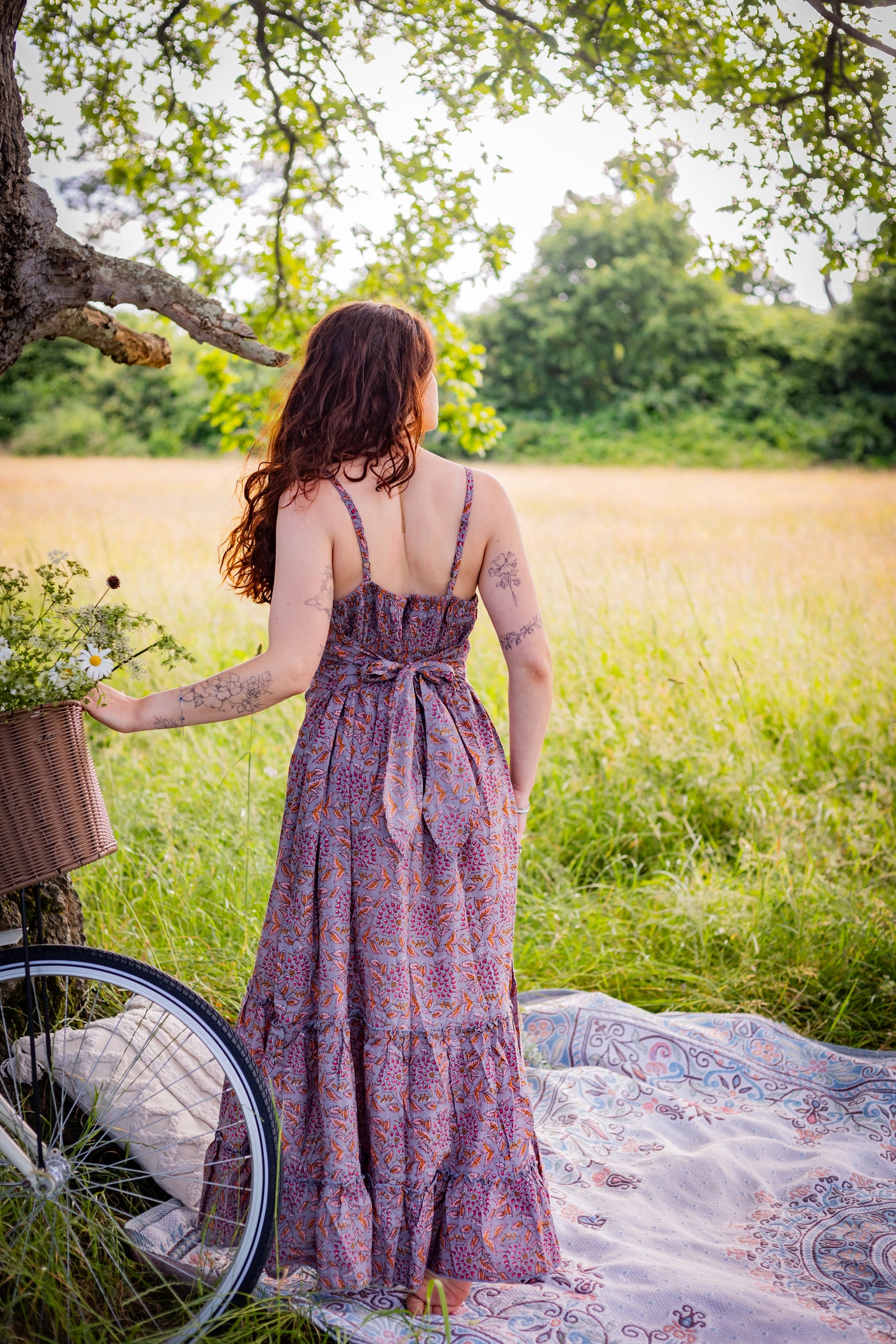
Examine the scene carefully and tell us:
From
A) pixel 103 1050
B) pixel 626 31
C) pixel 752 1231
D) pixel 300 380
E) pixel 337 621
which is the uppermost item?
pixel 626 31

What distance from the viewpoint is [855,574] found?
6.39 metres

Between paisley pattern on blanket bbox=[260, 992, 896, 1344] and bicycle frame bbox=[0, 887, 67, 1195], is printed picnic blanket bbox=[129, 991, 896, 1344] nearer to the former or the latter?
paisley pattern on blanket bbox=[260, 992, 896, 1344]

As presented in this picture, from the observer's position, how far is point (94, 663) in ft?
5.20

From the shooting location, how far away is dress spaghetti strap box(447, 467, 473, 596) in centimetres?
186

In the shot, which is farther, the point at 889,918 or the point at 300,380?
the point at 889,918

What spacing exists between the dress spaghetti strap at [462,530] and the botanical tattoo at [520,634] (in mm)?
168

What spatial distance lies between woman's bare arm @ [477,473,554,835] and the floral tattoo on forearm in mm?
489

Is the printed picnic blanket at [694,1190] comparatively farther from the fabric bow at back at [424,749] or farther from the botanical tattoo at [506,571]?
the botanical tattoo at [506,571]

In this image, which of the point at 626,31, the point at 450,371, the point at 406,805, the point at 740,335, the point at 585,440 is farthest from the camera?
the point at 740,335

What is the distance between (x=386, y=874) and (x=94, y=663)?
644 mm

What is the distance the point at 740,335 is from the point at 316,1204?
16.5 m

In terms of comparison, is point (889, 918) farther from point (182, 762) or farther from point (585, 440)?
point (585, 440)

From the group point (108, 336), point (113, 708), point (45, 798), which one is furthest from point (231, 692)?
point (108, 336)

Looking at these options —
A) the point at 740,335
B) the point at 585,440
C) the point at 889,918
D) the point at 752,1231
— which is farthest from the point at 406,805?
the point at 740,335
